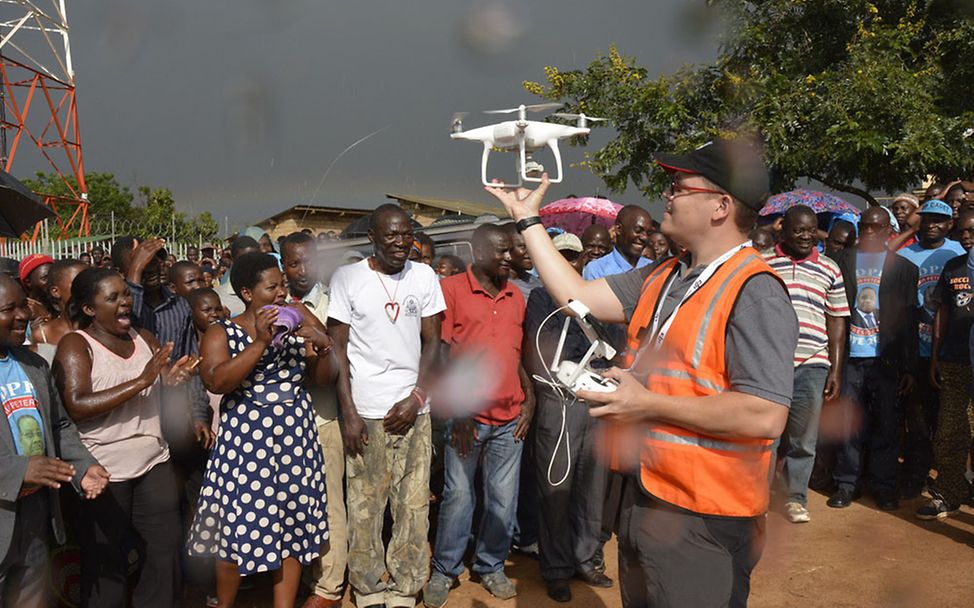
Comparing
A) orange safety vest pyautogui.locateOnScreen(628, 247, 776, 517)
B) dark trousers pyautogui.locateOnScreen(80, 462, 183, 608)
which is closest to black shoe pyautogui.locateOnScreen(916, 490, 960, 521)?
orange safety vest pyautogui.locateOnScreen(628, 247, 776, 517)

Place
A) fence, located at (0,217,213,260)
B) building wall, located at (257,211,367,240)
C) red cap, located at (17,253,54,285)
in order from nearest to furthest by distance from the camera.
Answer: red cap, located at (17,253,54,285)
fence, located at (0,217,213,260)
building wall, located at (257,211,367,240)

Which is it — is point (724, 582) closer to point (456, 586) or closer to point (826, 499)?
point (456, 586)

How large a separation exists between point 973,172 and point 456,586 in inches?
479

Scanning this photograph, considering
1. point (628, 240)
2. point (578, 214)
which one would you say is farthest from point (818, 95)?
point (628, 240)

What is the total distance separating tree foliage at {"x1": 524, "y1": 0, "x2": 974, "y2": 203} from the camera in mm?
12531

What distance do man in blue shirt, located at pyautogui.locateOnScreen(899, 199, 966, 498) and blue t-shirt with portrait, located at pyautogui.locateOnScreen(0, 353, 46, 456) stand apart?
631 centimetres

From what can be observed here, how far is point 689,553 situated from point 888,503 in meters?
4.85

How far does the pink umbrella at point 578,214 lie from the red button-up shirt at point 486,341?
624 cm

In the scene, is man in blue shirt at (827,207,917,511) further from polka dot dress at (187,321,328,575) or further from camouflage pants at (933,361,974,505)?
polka dot dress at (187,321,328,575)

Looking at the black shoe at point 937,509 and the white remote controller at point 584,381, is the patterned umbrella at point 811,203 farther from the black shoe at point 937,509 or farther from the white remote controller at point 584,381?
the white remote controller at point 584,381

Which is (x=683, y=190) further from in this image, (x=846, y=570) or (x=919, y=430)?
(x=919, y=430)

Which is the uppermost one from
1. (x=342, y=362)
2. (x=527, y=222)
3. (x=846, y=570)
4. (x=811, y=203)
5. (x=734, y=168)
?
(x=811, y=203)

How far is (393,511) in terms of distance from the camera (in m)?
4.46

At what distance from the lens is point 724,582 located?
2.29 meters
